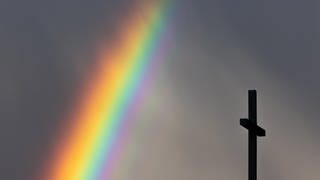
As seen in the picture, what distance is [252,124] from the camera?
9.95 meters

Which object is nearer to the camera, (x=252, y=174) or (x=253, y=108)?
(x=252, y=174)

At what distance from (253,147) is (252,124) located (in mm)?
436

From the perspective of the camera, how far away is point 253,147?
9875 millimetres

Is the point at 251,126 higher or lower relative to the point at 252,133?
higher

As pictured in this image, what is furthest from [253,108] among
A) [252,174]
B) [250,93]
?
[252,174]

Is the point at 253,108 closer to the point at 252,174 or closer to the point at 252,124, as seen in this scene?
the point at 252,124

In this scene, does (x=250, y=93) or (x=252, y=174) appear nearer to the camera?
(x=252, y=174)

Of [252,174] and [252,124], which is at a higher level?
[252,124]

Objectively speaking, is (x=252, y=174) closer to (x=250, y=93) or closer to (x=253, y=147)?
(x=253, y=147)

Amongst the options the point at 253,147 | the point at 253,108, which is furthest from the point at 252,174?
the point at 253,108

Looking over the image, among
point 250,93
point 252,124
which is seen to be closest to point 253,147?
point 252,124

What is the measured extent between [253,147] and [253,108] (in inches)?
34.2

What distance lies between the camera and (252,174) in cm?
965

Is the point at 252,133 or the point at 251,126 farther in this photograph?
the point at 252,133
